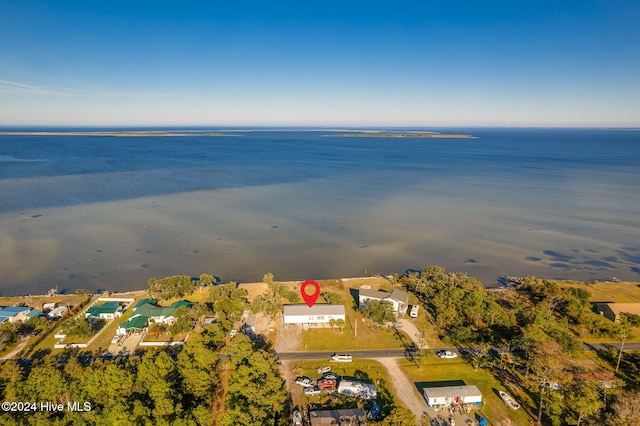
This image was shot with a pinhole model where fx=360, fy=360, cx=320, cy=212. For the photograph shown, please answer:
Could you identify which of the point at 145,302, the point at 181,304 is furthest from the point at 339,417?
the point at 145,302

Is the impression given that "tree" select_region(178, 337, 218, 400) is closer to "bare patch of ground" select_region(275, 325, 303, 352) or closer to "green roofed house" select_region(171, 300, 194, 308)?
"bare patch of ground" select_region(275, 325, 303, 352)

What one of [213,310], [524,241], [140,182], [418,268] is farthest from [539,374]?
[140,182]

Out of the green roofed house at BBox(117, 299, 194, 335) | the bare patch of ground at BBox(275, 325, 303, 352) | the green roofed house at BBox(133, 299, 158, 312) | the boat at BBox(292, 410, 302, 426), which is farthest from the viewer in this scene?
the green roofed house at BBox(133, 299, 158, 312)

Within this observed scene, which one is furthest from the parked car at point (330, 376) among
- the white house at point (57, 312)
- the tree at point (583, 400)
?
the white house at point (57, 312)

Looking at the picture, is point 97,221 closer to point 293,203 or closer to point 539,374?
point 293,203

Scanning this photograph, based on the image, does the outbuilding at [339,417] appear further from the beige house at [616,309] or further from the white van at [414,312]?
the beige house at [616,309]


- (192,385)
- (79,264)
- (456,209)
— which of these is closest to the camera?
(192,385)

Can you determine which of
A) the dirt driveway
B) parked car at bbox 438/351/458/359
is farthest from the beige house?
the dirt driveway
